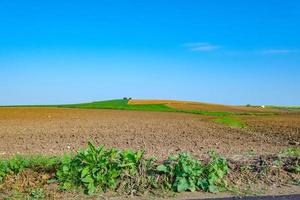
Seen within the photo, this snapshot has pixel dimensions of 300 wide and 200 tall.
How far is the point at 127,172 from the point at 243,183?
79.4 inches

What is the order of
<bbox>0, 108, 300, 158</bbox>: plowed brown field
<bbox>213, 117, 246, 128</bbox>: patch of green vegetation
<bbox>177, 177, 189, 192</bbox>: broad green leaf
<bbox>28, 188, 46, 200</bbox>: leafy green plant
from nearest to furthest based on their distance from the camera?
1. <bbox>28, 188, 46, 200</bbox>: leafy green plant
2. <bbox>177, 177, 189, 192</bbox>: broad green leaf
3. <bbox>0, 108, 300, 158</bbox>: plowed brown field
4. <bbox>213, 117, 246, 128</bbox>: patch of green vegetation

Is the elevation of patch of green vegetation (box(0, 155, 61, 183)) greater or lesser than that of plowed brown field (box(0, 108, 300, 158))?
greater

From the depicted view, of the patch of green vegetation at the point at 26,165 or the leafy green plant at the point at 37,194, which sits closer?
the leafy green plant at the point at 37,194

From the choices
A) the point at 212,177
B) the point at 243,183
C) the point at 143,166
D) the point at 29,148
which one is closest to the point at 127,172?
the point at 143,166

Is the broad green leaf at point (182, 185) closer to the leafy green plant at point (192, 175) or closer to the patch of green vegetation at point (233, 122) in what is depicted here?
the leafy green plant at point (192, 175)

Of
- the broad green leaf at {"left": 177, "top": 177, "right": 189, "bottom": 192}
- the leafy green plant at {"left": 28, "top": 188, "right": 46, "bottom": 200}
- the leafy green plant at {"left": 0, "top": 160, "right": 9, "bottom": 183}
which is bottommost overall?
the leafy green plant at {"left": 28, "top": 188, "right": 46, "bottom": 200}

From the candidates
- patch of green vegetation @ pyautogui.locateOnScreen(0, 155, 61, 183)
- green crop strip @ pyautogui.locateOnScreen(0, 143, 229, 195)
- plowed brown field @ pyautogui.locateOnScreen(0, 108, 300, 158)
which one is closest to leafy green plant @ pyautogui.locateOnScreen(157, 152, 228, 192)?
green crop strip @ pyautogui.locateOnScreen(0, 143, 229, 195)

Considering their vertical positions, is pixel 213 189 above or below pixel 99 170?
below

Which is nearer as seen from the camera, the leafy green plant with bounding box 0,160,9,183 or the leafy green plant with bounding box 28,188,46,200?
the leafy green plant with bounding box 28,188,46,200

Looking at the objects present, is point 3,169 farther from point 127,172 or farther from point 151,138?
point 151,138

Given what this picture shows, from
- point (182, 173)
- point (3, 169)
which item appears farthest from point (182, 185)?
point (3, 169)

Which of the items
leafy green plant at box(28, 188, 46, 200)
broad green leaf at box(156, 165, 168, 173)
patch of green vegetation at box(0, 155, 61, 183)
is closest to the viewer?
leafy green plant at box(28, 188, 46, 200)

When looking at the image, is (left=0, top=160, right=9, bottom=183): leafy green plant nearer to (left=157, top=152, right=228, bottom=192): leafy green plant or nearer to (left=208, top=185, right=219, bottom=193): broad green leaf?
(left=157, top=152, right=228, bottom=192): leafy green plant

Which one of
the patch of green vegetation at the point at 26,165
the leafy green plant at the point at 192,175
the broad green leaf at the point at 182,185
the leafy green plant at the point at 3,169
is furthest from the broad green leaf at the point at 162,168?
the leafy green plant at the point at 3,169
